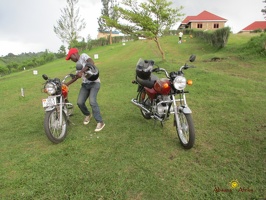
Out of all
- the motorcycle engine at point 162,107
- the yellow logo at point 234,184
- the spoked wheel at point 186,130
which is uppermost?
the motorcycle engine at point 162,107

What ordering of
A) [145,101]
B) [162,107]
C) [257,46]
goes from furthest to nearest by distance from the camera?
[257,46]
[145,101]
[162,107]

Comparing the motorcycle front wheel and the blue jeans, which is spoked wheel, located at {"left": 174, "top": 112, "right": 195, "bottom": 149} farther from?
the motorcycle front wheel

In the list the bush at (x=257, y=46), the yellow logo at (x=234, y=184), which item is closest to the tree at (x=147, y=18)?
the bush at (x=257, y=46)

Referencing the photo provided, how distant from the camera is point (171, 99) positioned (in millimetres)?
3643

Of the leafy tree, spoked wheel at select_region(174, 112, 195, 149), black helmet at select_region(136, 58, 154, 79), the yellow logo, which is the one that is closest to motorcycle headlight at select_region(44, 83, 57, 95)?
black helmet at select_region(136, 58, 154, 79)

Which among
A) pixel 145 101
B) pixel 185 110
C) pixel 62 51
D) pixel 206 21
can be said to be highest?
pixel 206 21

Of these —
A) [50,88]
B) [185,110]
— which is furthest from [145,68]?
[50,88]

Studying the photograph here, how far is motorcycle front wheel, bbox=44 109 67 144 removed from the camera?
3.55 m

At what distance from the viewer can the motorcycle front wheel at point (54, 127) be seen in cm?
355

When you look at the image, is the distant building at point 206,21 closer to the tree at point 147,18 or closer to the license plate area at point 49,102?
the tree at point 147,18

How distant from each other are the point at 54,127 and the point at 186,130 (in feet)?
7.95

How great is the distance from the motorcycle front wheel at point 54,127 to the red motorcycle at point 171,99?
1.76 m

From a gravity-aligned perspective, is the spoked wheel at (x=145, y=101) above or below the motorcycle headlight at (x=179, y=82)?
below

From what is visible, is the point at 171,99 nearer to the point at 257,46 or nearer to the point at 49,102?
the point at 49,102
